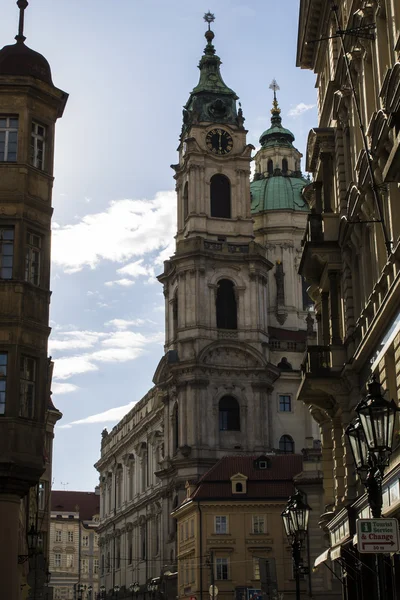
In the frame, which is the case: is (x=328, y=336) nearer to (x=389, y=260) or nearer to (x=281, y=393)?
(x=389, y=260)

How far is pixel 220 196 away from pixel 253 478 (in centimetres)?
2438

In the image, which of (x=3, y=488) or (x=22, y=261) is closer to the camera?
(x=3, y=488)

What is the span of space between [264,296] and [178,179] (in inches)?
475

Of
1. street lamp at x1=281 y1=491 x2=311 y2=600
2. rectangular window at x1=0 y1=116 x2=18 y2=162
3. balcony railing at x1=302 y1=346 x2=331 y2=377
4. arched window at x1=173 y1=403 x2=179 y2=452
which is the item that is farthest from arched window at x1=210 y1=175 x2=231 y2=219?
street lamp at x1=281 y1=491 x2=311 y2=600

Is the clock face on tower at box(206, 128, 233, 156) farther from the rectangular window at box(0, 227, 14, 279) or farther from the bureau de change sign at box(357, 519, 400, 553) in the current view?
the bureau de change sign at box(357, 519, 400, 553)

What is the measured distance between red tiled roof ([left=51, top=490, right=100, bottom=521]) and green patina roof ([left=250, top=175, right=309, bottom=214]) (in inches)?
2537

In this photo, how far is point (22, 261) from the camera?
2736 centimetres

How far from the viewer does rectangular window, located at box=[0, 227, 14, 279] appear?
27391 millimetres

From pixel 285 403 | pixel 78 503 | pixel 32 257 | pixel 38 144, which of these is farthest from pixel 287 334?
pixel 78 503

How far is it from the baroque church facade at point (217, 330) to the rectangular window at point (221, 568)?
10.1 meters

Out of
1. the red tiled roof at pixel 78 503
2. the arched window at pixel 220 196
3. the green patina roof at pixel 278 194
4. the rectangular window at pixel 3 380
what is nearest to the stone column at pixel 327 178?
the rectangular window at pixel 3 380

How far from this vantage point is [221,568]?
201 ft

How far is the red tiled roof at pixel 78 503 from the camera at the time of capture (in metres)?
141

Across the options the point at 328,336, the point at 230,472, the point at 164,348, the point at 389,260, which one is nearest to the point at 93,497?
the point at 164,348
